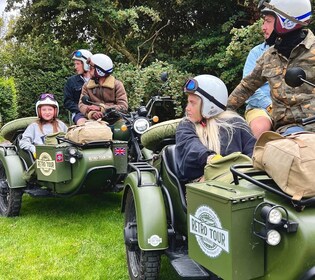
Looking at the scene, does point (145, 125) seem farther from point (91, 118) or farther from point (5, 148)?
point (5, 148)

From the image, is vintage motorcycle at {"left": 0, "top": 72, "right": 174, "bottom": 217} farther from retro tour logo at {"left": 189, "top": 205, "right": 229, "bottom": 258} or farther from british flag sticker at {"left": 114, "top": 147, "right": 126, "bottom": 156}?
retro tour logo at {"left": 189, "top": 205, "right": 229, "bottom": 258}

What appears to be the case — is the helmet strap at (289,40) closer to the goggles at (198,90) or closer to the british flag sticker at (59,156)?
the goggles at (198,90)

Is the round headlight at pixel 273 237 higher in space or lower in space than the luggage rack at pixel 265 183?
lower

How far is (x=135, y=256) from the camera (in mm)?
3594

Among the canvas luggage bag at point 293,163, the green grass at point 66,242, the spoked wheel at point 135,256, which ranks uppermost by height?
the canvas luggage bag at point 293,163

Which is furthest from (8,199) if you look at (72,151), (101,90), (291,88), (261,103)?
(291,88)

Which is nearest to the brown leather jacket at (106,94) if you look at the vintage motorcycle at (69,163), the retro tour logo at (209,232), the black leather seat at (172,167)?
the vintage motorcycle at (69,163)

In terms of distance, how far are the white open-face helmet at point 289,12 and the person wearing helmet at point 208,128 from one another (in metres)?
0.57

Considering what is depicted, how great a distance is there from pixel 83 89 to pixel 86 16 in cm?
734

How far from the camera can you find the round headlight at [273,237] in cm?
187

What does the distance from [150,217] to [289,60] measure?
1389mm

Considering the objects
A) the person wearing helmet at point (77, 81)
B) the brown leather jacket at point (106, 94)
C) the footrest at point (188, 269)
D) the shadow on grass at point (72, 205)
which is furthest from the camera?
the person wearing helmet at point (77, 81)

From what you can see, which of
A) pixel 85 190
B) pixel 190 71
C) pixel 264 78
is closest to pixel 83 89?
pixel 85 190

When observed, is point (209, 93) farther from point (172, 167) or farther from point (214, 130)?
point (172, 167)
